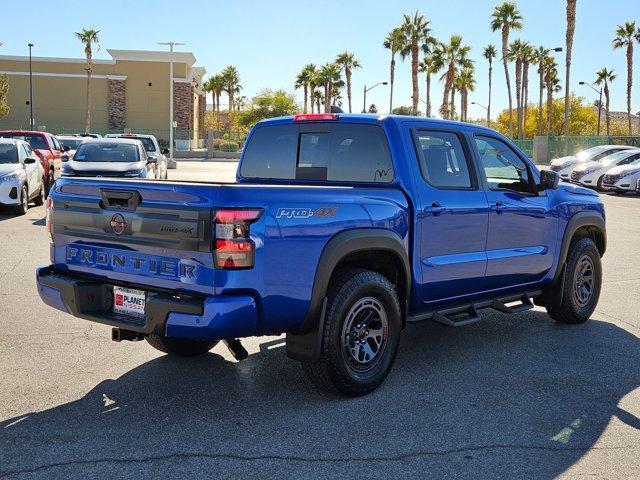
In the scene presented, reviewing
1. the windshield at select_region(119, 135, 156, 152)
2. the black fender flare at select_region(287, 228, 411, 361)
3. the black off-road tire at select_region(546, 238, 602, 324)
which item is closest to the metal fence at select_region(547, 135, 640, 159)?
the windshield at select_region(119, 135, 156, 152)

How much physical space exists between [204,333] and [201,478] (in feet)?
2.76

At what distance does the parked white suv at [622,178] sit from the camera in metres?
26.1

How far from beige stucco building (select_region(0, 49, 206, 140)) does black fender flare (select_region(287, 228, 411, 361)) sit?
2600 inches

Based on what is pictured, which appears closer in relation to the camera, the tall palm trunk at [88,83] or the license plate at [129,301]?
the license plate at [129,301]

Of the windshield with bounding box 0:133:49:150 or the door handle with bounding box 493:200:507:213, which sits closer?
the door handle with bounding box 493:200:507:213

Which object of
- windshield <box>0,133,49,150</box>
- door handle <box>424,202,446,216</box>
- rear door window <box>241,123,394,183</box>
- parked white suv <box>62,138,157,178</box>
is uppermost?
windshield <box>0,133,49,150</box>

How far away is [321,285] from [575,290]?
363cm

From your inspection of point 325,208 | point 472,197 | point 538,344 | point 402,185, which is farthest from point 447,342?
point 325,208

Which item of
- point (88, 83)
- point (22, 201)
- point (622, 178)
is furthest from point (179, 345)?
point (88, 83)

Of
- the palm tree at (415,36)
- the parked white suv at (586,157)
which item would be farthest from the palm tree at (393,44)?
the parked white suv at (586,157)

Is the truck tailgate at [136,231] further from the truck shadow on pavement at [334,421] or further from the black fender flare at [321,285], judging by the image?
the truck shadow on pavement at [334,421]

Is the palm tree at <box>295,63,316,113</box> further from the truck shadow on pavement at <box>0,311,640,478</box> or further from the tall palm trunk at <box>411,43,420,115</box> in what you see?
the truck shadow on pavement at <box>0,311,640,478</box>

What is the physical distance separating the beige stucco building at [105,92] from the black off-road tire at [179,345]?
64989 millimetres

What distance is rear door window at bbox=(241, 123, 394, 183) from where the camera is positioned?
5609mm
